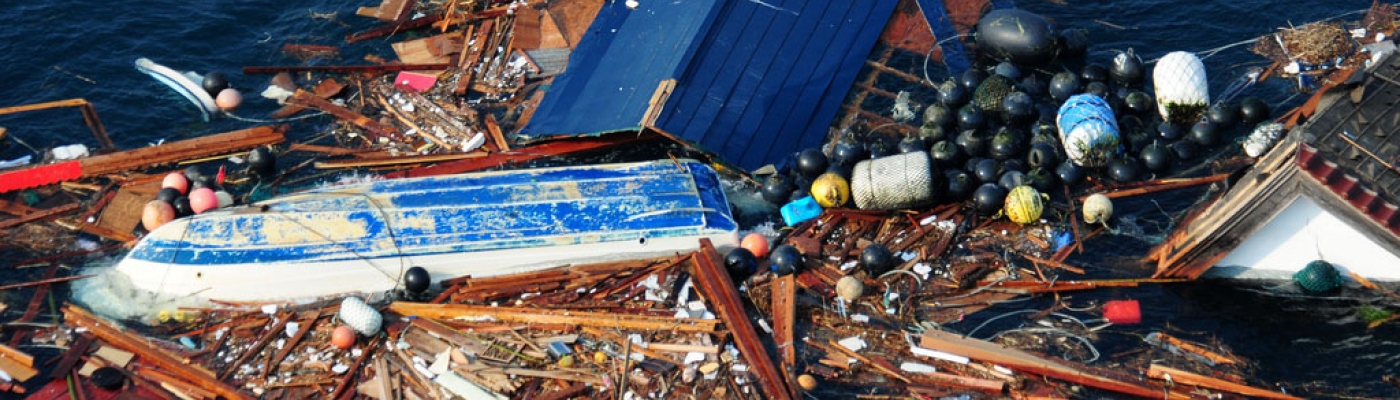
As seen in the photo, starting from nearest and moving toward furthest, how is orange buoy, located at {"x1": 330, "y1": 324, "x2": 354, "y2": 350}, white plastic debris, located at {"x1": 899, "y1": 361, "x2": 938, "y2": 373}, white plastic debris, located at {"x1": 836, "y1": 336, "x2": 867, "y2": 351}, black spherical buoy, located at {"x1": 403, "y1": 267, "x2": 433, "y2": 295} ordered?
1. white plastic debris, located at {"x1": 899, "y1": 361, "x2": 938, "y2": 373}
2. white plastic debris, located at {"x1": 836, "y1": 336, "x2": 867, "y2": 351}
3. orange buoy, located at {"x1": 330, "y1": 324, "x2": 354, "y2": 350}
4. black spherical buoy, located at {"x1": 403, "y1": 267, "x2": 433, "y2": 295}

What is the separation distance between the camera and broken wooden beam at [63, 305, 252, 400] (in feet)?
56.4

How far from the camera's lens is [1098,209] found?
19609 mm

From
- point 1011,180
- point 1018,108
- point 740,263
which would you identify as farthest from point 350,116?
point 1018,108

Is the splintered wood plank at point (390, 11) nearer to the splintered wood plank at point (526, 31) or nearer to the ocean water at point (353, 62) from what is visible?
the ocean water at point (353, 62)

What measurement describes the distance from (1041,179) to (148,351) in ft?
51.2

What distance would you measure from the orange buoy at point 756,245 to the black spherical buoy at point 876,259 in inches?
67.4

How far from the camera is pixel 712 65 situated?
22250 mm

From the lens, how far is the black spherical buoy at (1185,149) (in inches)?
837

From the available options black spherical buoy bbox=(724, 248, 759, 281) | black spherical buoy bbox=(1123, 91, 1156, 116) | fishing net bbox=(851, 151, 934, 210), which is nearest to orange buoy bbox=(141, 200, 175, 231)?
black spherical buoy bbox=(724, 248, 759, 281)

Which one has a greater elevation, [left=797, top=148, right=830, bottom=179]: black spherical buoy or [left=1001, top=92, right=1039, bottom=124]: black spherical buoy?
[left=1001, top=92, right=1039, bottom=124]: black spherical buoy

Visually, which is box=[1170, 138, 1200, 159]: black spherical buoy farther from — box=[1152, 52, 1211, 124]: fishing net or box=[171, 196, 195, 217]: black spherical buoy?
box=[171, 196, 195, 217]: black spherical buoy

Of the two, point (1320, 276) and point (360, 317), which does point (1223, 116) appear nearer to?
point (1320, 276)

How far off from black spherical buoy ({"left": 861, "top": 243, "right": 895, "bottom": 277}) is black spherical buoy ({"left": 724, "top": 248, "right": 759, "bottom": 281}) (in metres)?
1.92

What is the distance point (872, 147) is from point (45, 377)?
14732 mm
